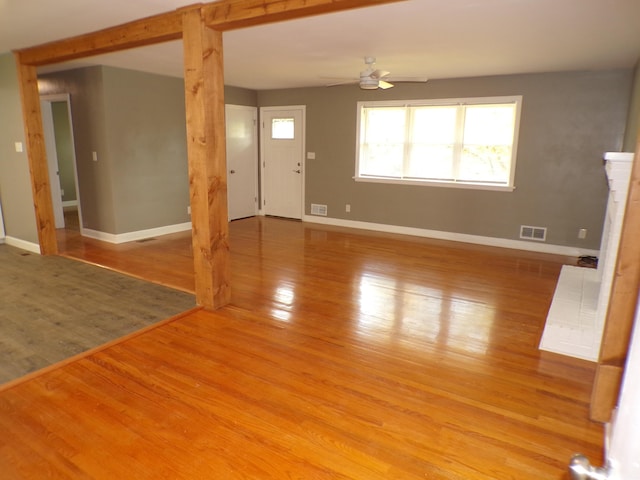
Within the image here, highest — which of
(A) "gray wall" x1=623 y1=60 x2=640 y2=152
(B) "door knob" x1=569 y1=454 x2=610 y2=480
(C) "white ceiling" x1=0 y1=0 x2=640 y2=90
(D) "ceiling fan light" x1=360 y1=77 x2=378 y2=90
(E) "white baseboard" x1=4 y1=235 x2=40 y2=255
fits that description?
(C) "white ceiling" x1=0 y1=0 x2=640 y2=90

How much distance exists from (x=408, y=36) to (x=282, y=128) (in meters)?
4.24

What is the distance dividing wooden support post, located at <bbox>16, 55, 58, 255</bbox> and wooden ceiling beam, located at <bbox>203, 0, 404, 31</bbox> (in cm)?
305

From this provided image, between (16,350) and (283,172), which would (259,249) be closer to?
(283,172)

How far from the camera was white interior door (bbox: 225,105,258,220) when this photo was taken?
24.4 feet

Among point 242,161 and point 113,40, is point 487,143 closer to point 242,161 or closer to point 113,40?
point 242,161

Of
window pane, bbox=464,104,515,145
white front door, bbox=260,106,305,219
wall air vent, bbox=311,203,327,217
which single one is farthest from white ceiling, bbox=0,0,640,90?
wall air vent, bbox=311,203,327,217

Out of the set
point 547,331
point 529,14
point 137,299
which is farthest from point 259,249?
point 529,14

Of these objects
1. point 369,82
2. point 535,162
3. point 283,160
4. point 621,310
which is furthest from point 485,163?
point 621,310

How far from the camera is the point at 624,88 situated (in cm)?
497

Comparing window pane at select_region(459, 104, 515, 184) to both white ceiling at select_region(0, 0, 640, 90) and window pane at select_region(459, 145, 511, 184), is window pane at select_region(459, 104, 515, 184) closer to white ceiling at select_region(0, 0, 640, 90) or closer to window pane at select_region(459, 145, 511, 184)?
window pane at select_region(459, 145, 511, 184)

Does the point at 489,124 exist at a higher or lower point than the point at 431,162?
higher

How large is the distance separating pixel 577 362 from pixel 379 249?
316 centimetres

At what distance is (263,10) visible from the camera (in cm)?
279

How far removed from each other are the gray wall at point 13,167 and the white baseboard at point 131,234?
0.92 m
